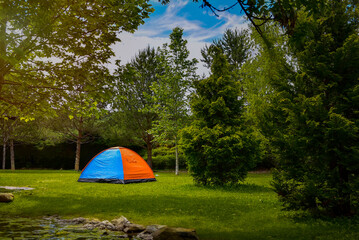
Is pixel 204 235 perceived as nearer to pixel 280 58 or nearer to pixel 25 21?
pixel 280 58

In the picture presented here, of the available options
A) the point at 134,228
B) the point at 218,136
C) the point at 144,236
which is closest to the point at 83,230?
the point at 134,228

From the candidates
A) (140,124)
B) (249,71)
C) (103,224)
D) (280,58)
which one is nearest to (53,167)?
(140,124)

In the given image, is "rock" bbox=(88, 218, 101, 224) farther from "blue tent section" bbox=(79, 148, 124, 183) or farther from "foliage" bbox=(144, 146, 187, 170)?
"foliage" bbox=(144, 146, 187, 170)

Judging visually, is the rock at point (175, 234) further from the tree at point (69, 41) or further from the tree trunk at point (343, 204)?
the tree at point (69, 41)

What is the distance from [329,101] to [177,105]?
17332 millimetres

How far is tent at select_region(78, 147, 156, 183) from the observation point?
1619 centimetres

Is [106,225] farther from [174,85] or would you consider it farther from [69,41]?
[174,85]

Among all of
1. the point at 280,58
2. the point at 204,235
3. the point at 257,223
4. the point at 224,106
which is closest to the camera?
the point at 204,235

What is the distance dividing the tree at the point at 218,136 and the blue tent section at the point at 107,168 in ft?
14.0

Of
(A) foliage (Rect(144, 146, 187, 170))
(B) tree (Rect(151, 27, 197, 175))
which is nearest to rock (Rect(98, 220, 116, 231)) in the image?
(B) tree (Rect(151, 27, 197, 175))

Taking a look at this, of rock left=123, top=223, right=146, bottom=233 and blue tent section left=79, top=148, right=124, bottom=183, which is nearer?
rock left=123, top=223, right=146, bottom=233

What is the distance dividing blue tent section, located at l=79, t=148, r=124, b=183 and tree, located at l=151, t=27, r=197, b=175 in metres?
7.28

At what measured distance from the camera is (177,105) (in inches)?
945

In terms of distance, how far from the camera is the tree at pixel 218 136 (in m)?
14.2
